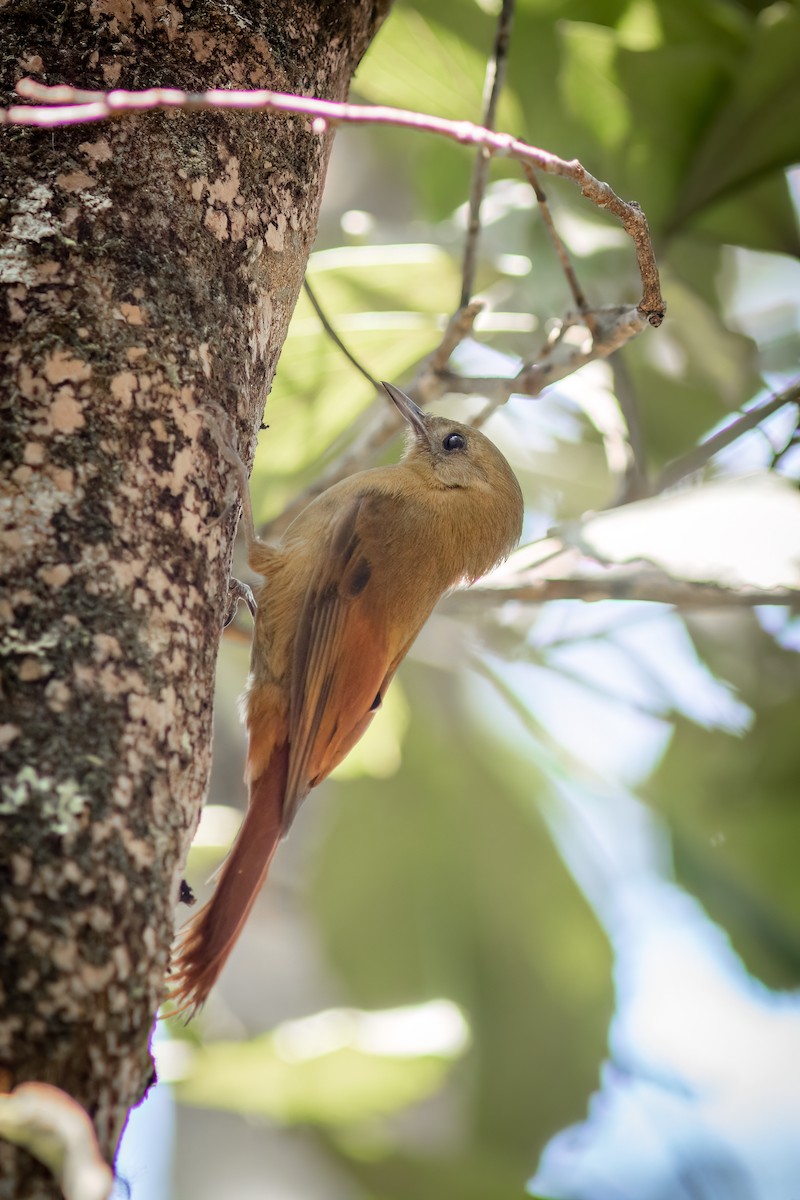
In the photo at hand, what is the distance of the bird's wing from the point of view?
10.5ft

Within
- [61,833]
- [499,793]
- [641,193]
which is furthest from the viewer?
[499,793]

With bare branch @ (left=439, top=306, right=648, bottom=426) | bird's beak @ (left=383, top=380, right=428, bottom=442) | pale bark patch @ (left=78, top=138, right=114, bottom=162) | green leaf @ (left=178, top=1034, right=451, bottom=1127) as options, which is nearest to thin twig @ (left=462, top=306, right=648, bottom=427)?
bare branch @ (left=439, top=306, right=648, bottom=426)

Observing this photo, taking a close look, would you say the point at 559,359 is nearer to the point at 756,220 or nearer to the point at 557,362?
the point at 557,362

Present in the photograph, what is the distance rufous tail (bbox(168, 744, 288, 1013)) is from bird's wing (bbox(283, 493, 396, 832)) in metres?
0.08

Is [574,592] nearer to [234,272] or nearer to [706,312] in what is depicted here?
[706,312]

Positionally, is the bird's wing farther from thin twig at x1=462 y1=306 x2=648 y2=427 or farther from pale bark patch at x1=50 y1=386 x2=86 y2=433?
pale bark patch at x1=50 y1=386 x2=86 y2=433

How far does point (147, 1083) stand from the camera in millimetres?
1686

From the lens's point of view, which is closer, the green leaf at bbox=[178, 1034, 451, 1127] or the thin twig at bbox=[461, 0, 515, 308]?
the thin twig at bbox=[461, 0, 515, 308]

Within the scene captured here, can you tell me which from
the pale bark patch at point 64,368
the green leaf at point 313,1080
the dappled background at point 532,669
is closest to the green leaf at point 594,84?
the dappled background at point 532,669

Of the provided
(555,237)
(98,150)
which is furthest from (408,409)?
(98,150)

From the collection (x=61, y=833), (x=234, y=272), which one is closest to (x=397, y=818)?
(x=234, y=272)

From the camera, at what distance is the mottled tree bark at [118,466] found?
57.9 inches

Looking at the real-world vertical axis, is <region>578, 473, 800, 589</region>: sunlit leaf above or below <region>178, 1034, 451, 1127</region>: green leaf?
above

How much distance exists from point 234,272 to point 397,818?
403cm
